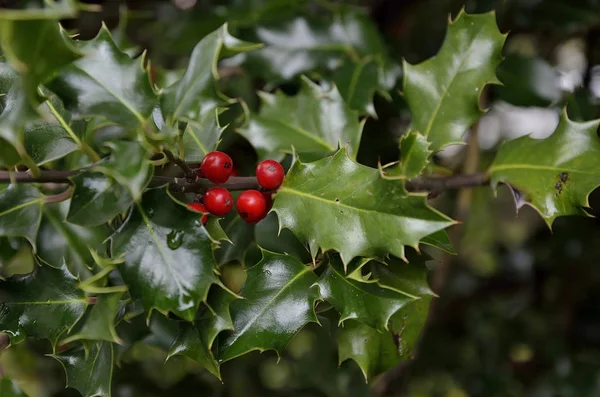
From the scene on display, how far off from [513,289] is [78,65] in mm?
1767

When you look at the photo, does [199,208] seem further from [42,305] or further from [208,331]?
[42,305]

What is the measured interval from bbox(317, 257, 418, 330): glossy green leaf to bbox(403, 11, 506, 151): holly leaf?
27 centimetres

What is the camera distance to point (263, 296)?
2.36 feet

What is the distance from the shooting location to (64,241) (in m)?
0.83

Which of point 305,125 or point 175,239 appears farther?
point 305,125

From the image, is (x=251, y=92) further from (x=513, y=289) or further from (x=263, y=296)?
(x=513, y=289)

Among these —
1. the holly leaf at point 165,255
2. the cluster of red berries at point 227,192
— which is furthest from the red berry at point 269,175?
the holly leaf at point 165,255

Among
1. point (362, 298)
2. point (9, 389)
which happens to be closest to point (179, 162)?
point (362, 298)

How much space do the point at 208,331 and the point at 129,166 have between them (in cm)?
22

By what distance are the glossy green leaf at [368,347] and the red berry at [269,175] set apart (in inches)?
8.8

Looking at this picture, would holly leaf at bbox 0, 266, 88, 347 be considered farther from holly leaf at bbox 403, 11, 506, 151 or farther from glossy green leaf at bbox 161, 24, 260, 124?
holly leaf at bbox 403, 11, 506, 151

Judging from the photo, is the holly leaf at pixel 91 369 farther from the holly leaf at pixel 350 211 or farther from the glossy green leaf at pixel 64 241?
the holly leaf at pixel 350 211

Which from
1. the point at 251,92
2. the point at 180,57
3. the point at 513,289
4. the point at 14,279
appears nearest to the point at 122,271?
the point at 14,279

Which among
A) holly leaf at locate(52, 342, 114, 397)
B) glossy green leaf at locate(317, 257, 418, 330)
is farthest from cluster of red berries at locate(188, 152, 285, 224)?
holly leaf at locate(52, 342, 114, 397)
